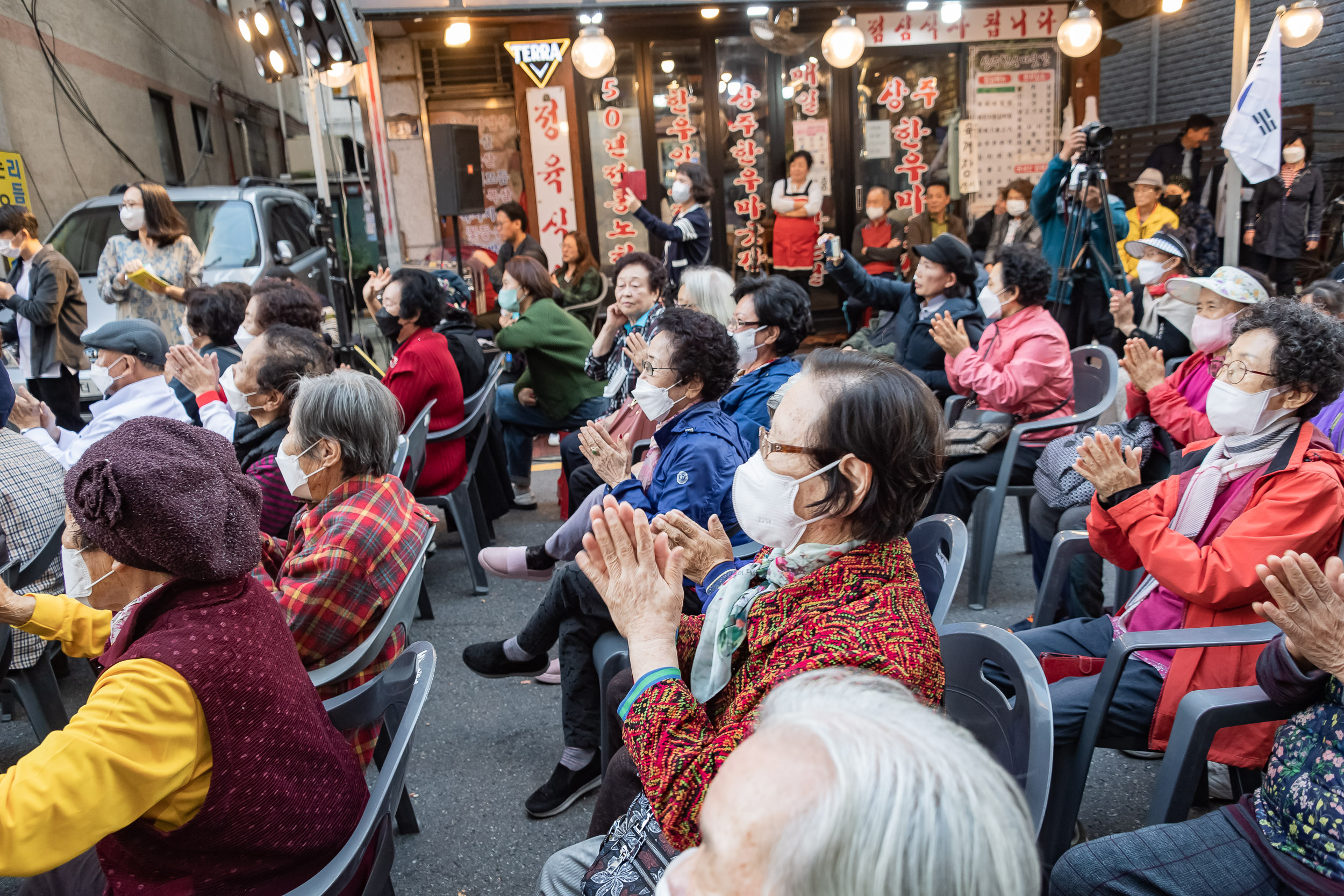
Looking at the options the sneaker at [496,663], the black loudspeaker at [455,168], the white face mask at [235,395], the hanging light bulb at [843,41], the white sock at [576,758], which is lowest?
the white sock at [576,758]

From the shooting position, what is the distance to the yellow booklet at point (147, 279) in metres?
5.18

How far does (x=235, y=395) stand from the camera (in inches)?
131

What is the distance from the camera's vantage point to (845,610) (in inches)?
55.7

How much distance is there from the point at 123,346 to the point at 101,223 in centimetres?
453

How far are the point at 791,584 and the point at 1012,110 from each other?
344 inches

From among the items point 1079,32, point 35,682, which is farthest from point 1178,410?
point 1079,32

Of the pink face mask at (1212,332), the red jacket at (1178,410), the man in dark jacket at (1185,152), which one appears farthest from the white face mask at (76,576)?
the man in dark jacket at (1185,152)

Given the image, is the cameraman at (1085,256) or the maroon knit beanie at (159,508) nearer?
the maroon knit beanie at (159,508)

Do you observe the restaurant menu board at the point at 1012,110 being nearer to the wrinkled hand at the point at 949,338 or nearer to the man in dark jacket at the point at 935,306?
the man in dark jacket at the point at 935,306

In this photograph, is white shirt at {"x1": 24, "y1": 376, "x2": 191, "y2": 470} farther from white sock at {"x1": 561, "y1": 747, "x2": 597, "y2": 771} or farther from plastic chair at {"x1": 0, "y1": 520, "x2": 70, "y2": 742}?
white sock at {"x1": 561, "y1": 747, "x2": 597, "y2": 771}

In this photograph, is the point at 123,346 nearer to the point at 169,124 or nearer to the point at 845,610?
the point at 845,610

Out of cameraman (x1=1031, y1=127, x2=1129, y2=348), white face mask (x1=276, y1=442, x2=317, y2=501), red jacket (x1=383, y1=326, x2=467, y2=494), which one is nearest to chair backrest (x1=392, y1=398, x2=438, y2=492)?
red jacket (x1=383, y1=326, x2=467, y2=494)

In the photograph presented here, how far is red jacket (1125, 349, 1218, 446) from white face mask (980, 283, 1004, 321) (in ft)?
2.82

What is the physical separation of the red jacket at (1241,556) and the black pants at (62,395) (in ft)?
20.1
